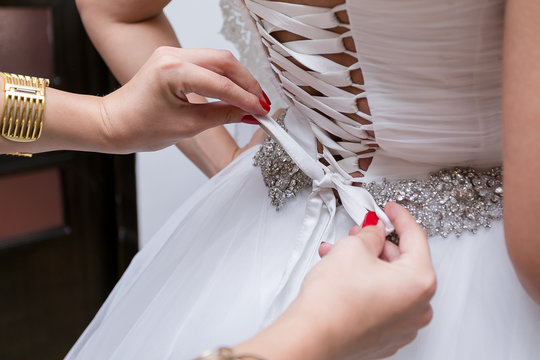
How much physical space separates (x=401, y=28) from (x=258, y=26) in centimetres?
19

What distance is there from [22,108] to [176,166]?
87 centimetres

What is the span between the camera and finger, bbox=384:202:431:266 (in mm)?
507

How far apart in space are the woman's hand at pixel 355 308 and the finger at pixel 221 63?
0.24 m

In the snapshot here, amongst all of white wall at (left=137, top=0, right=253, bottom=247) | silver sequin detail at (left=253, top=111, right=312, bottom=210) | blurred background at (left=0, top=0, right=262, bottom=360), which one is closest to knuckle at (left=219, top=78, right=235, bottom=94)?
silver sequin detail at (left=253, top=111, right=312, bottom=210)

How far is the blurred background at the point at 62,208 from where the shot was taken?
169 cm

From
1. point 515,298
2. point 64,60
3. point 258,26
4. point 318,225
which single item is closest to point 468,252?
point 515,298

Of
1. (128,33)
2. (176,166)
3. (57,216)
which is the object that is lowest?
(57,216)

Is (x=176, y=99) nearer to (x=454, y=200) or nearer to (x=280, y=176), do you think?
(x=280, y=176)

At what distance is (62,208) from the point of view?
1.88 metres

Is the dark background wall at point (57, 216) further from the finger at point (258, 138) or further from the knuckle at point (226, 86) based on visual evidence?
the knuckle at point (226, 86)

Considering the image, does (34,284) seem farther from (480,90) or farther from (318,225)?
(480,90)

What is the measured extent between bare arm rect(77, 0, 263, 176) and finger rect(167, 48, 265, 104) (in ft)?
0.75

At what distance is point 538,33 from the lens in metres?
0.43

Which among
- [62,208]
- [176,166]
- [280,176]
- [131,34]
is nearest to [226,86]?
[280,176]
